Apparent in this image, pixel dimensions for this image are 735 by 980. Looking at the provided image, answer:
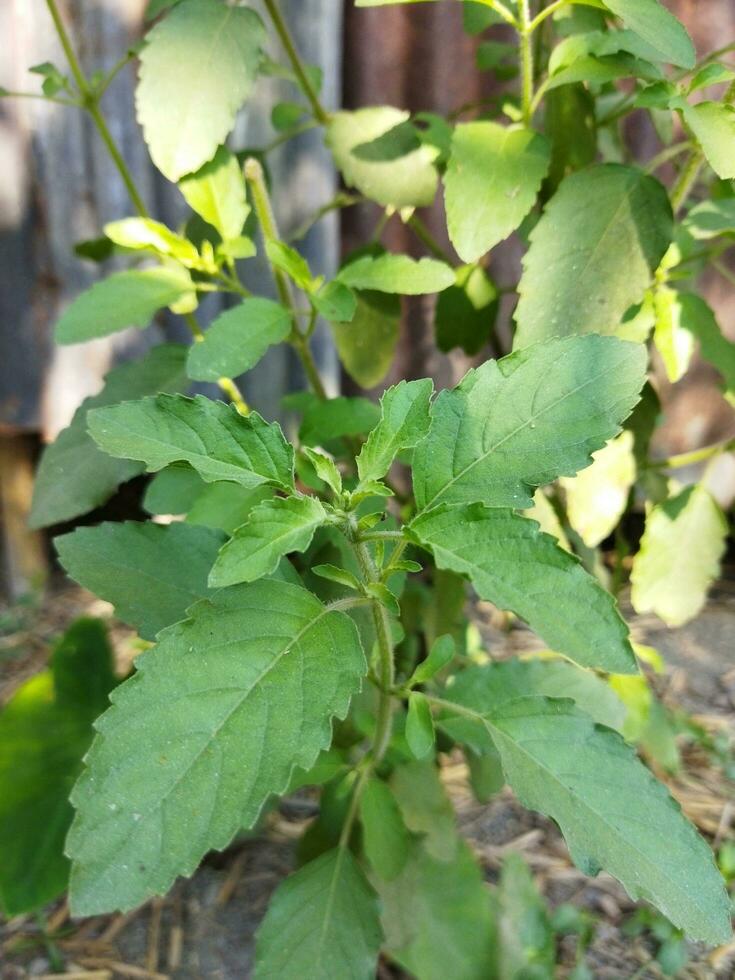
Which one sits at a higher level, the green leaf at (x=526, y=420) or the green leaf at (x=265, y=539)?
the green leaf at (x=526, y=420)

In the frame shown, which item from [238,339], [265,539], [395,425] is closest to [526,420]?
[395,425]

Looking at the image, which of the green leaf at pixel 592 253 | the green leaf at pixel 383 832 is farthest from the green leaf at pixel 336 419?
the green leaf at pixel 383 832

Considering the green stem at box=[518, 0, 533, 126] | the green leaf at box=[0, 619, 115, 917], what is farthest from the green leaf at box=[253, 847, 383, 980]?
the green stem at box=[518, 0, 533, 126]

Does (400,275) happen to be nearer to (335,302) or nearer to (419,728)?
(335,302)

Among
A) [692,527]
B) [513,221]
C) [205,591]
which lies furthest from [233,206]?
[692,527]

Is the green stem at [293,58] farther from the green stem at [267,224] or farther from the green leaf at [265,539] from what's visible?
the green leaf at [265,539]
